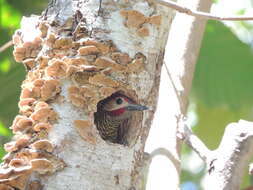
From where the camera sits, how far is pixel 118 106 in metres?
4.18

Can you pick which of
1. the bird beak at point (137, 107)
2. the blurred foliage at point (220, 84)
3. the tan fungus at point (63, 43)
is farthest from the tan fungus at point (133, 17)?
the blurred foliage at point (220, 84)

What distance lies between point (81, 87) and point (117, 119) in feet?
4.36

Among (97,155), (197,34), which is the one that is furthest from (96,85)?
(197,34)

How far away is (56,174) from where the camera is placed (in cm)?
281

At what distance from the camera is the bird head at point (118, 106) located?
12.1 ft

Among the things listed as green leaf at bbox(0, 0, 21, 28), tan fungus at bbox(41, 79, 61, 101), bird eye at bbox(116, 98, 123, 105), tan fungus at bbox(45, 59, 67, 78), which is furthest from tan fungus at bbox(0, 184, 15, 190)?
green leaf at bbox(0, 0, 21, 28)

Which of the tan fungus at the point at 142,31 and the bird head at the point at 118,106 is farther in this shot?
the bird head at the point at 118,106

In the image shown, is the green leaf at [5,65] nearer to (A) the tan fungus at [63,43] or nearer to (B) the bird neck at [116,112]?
(B) the bird neck at [116,112]

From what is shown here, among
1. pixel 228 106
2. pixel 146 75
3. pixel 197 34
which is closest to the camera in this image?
pixel 146 75

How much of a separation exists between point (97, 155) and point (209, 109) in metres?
2.80

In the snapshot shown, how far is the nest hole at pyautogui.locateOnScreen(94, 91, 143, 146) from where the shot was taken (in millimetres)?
3490

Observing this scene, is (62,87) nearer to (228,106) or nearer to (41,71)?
(41,71)

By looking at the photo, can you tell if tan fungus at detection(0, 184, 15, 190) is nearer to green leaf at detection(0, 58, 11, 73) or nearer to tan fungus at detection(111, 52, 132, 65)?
tan fungus at detection(111, 52, 132, 65)

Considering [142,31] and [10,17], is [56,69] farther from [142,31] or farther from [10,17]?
[10,17]
